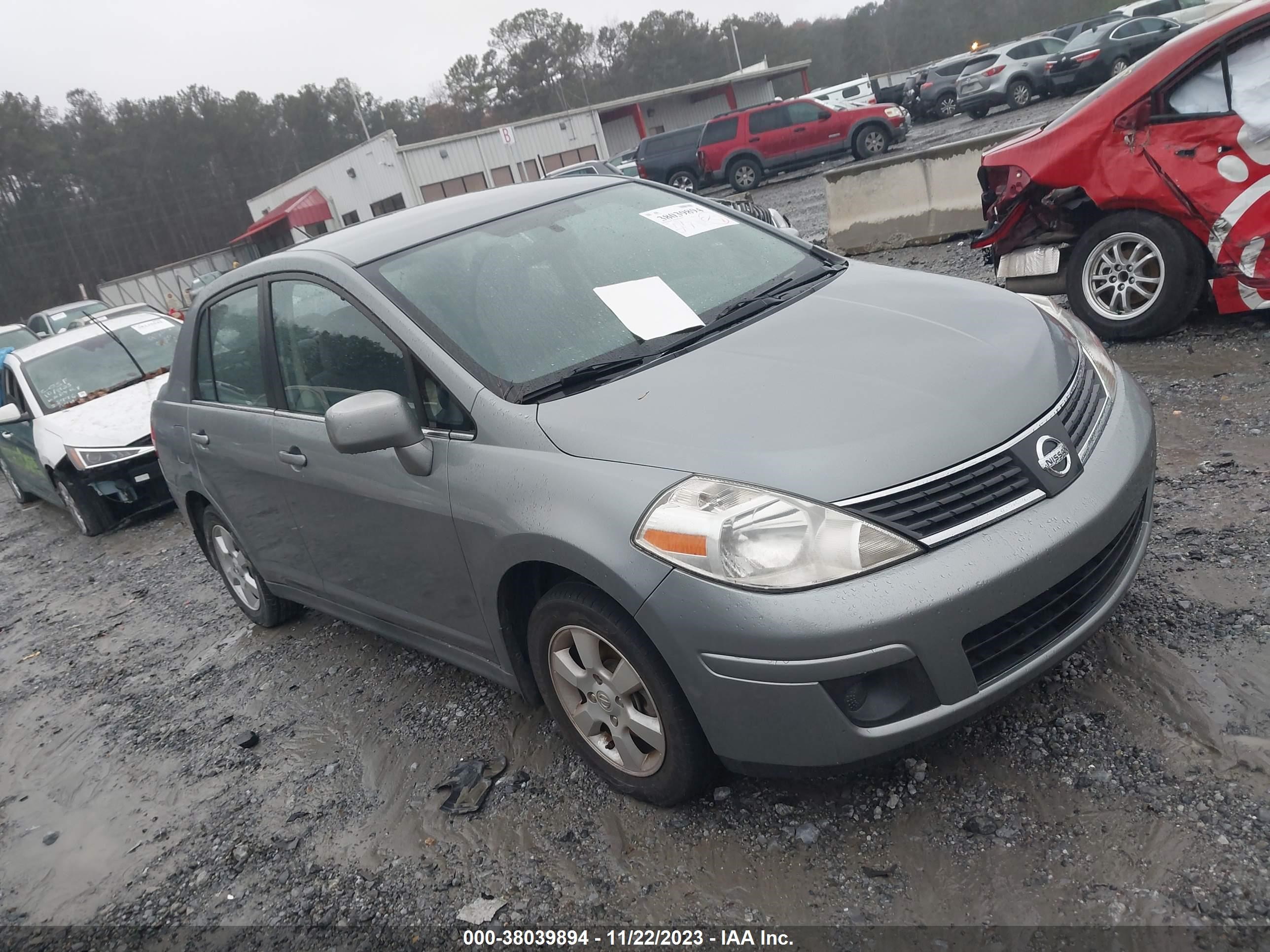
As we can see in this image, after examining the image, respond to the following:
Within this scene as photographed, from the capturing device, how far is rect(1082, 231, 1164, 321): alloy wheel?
513 centimetres

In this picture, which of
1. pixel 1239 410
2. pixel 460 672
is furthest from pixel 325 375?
pixel 1239 410

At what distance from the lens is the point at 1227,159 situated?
4684mm

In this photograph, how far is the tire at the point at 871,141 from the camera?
22.4 metres

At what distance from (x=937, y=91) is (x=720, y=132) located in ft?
30.5

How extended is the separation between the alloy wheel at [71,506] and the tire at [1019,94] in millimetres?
23970

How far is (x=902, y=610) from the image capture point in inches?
81.7

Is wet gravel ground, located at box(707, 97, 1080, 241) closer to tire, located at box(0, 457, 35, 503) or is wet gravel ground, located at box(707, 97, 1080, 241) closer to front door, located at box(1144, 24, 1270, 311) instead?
front door, located at box(1144, 24, 1270, 311)

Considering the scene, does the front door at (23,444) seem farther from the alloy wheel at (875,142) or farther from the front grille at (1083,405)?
the alloy wheel at (875,142)

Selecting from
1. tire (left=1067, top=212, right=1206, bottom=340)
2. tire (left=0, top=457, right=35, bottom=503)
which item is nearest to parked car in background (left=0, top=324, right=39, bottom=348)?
tire (left=0, top=457, right=35, bottom=503)

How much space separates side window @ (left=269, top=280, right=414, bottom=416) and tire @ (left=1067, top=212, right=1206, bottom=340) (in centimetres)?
428

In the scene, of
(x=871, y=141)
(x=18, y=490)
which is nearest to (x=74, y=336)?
(x=18, y=490)

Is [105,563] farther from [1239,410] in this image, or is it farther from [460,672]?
[1239,410]

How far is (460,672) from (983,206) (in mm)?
4490

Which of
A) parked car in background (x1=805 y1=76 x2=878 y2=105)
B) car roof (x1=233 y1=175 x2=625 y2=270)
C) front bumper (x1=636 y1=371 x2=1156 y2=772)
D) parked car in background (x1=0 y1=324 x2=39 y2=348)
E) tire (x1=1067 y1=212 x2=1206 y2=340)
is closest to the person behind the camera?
front bumper (x1=636 y1=371 x2=1156 y2=772)
